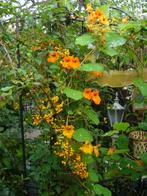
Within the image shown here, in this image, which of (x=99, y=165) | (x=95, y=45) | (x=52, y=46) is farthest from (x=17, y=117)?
(x=95, y=45)

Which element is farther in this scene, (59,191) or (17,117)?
(17,117)

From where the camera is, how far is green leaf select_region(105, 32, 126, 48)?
1.20m

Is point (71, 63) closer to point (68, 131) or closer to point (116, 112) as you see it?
point (68, 131)

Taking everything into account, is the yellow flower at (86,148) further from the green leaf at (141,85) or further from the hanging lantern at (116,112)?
the hanging lantern at (116,112)

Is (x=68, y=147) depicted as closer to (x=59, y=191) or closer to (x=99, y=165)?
(x=59, y=191)

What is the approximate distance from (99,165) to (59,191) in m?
0.31

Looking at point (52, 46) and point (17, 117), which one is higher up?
point (52, 46)

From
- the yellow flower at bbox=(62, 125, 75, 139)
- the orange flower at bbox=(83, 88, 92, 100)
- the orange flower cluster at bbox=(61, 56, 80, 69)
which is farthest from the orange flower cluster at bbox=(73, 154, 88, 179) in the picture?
the orange flower cluster at bbox=(61, 56, 80, 69)

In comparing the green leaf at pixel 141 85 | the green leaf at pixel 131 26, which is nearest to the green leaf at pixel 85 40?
the green leaf at pixel 131 26

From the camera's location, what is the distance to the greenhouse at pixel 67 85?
1254 mm

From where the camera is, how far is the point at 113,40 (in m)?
1.20

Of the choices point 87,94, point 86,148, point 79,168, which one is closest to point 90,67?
point 87,94

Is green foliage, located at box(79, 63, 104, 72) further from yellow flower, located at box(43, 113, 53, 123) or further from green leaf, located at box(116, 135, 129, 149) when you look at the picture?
green leaf, located at box(116, 135, 129, 149)

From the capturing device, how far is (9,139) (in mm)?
2057
